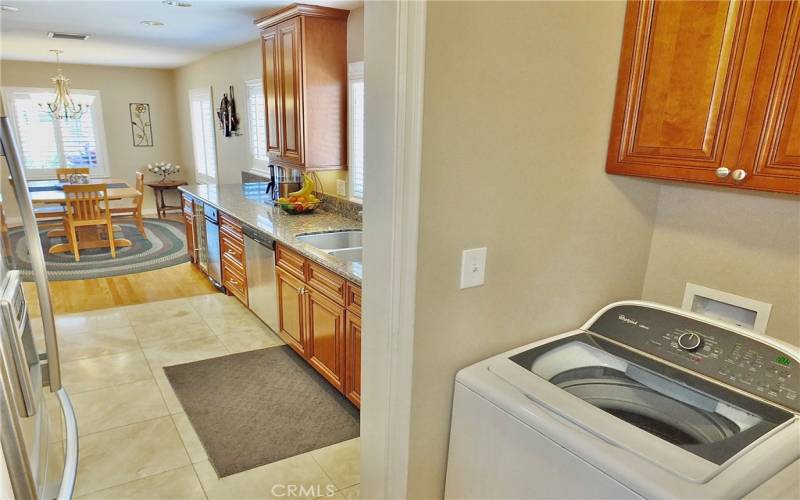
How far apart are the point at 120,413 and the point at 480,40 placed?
2.68 metres

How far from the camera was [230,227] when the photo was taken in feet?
13.0

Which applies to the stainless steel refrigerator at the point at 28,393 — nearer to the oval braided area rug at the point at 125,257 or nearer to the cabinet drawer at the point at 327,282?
the cabinet drawer at the point at 327,282

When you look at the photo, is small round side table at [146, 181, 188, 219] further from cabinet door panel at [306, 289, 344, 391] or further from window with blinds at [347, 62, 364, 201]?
cabinet door panel at [306, 289, 344, 391]

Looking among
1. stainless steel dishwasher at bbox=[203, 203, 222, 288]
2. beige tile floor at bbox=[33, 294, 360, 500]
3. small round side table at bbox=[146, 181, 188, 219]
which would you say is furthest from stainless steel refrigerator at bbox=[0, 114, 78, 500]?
small round side table at bbox=[146, 181, 188, 219]

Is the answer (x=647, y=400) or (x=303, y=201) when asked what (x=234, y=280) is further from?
(x=647, y=400)

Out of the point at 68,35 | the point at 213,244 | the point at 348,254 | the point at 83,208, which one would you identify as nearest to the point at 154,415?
the point at 348,254

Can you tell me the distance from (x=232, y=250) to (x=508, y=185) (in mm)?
3200

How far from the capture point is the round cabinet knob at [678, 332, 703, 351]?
4.64 feet

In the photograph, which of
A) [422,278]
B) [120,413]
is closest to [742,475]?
[422,278]

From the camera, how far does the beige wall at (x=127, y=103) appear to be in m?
7.33

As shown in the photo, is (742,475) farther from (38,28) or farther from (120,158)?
(120,158)

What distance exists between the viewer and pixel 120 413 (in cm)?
263

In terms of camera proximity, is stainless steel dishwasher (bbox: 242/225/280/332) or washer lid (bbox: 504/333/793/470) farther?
stainless steel dishwasher (bbox: 242/225/280/332)

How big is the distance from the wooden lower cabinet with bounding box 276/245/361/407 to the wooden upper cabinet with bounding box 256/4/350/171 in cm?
89
